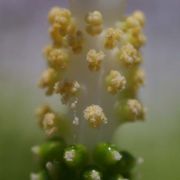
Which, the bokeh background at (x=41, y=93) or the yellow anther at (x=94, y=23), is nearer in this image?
the yellow anther at (x=94, y=23)

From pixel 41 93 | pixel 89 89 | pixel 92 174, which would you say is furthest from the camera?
pixel 41 93

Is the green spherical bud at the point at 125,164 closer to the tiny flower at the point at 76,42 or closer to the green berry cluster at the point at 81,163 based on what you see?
the green berry cluster at the point at 81,163

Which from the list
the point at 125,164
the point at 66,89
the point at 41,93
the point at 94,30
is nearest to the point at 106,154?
the point at 125,164

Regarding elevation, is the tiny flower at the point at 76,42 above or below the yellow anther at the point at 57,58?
above

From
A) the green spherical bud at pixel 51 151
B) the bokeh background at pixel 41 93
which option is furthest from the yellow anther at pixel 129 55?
the bokeh background at pixel 41 93

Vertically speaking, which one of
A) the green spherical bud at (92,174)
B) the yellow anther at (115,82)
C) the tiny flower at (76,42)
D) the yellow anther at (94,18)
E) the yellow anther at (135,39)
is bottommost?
the green spherical bud at (92,174)

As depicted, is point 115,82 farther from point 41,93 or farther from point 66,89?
point 41,93
